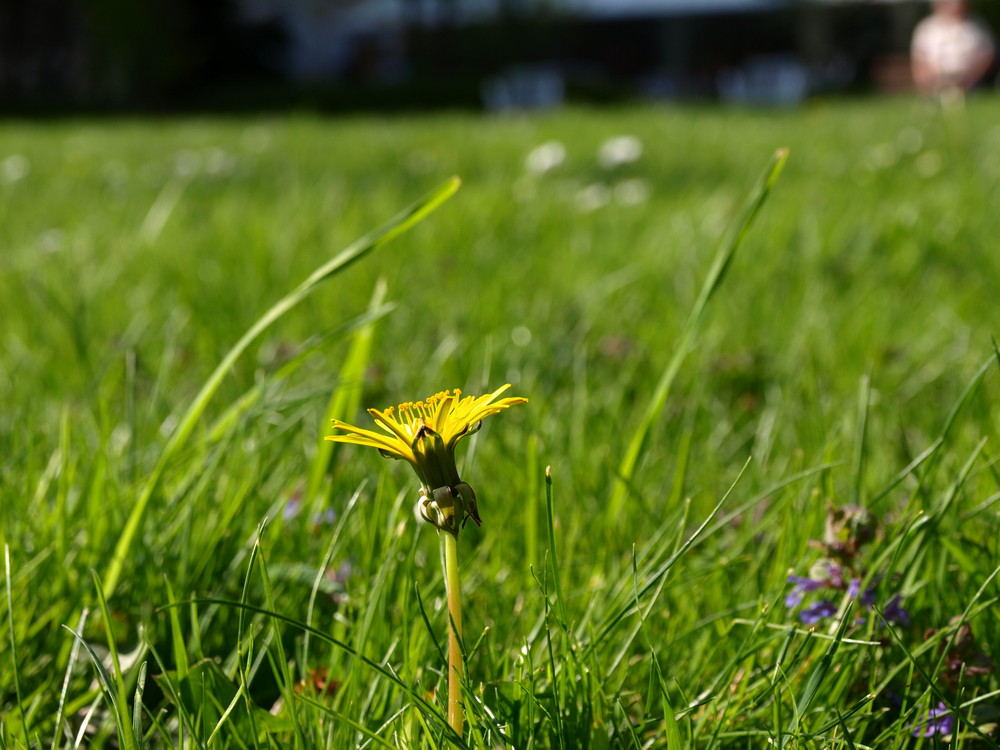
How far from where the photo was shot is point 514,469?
1285mm

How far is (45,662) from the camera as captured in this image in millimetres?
924

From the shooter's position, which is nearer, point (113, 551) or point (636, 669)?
point (636, 669)

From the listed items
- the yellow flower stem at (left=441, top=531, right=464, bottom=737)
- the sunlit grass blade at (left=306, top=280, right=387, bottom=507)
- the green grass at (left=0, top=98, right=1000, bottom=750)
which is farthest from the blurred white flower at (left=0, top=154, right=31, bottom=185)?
the yellow flower stem at (left=441, top=531, right=464, bottom=737)

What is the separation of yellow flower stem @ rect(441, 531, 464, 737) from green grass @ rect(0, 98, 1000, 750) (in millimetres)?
14

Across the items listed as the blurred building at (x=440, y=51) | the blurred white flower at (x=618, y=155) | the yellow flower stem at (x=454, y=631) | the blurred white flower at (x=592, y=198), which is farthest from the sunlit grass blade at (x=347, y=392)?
the blurred building at (x=440, y=51)

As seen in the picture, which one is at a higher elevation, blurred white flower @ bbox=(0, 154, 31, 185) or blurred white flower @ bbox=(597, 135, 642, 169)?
blurred white flower @ bbox=(597, 135, 642, 169)

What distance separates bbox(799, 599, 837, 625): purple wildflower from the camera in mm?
847

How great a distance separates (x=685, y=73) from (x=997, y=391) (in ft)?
106

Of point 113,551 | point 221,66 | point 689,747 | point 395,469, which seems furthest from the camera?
point 221,66

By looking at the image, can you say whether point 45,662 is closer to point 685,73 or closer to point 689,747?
point 689,747

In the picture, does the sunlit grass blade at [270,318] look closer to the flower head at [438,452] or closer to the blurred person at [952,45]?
the flower head at [438,452]

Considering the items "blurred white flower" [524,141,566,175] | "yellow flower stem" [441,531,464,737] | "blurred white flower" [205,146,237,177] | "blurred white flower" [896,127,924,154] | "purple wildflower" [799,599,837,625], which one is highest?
"yellow flower stem" [441,531,464,737]


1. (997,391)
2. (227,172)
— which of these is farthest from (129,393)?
(227,172)

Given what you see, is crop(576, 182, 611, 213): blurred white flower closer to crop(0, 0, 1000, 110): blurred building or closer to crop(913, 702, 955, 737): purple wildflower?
crop(913, 702, 955, 737): purple wildflower
